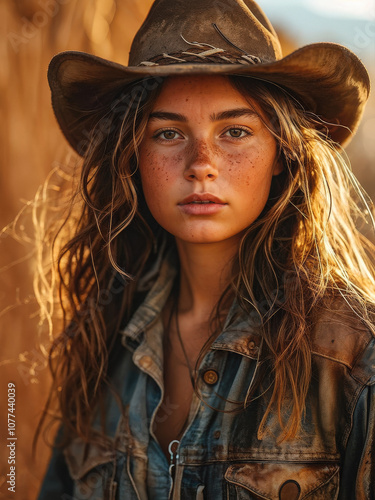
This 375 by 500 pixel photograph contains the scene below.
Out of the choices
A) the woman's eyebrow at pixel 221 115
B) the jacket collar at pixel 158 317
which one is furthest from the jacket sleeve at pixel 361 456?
the woman's eyebrow at pixel 221 115

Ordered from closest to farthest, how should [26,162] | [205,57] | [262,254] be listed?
[205,57], [262,254], [26,162]

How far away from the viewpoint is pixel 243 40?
1.67m

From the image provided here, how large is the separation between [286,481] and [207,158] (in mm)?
984

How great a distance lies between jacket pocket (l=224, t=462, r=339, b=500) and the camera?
152 centimetres

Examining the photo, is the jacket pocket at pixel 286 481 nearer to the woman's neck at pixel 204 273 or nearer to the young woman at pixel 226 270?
the young woman at pixel 226 270

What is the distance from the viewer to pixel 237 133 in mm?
1677

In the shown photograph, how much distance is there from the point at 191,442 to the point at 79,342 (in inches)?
26.7

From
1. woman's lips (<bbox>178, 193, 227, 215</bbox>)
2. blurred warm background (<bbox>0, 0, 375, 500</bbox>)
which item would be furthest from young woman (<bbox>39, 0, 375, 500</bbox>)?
blurred warm background (<bbox>0, 0, 375, 500</bbox>)

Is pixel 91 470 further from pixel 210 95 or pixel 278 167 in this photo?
pixel 210 95

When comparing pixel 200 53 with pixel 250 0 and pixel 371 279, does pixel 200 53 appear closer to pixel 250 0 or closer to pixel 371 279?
pixel 250 0

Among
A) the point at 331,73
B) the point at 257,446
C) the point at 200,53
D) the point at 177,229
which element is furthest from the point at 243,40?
the point at 257,446

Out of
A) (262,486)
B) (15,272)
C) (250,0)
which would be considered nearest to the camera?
(262,486)

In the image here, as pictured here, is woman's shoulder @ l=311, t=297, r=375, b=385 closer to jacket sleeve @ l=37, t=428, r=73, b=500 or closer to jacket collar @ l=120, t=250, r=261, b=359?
jacket collar @ l=120, t=250, r=261, b=359

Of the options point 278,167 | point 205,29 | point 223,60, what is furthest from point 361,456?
point 205,29
